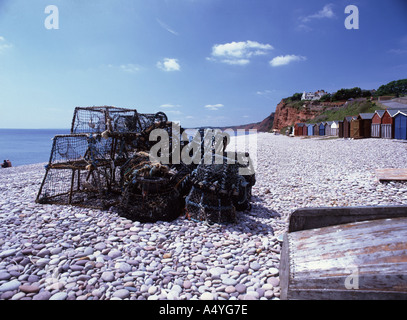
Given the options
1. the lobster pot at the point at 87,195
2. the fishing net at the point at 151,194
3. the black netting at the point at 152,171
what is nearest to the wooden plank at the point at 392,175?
the black netting at the point at 152,171

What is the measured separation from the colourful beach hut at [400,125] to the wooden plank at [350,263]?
85.3 ft

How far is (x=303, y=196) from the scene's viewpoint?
22.9ft

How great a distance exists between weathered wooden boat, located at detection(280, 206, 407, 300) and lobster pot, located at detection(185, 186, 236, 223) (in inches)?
61.4

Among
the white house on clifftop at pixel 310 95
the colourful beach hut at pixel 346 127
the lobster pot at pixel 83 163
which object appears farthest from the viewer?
the white house on clifftop at pixel 310 95

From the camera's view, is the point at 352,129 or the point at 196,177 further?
the point at 352,129

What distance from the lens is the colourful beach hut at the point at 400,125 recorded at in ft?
75.2

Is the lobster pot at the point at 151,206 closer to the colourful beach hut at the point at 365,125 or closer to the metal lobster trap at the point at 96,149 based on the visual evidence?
the metal lobster trap at the point at 96,149

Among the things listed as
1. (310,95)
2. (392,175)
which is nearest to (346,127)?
(392,175)

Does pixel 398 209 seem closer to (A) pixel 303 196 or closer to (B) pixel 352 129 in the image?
(A) pixel 303 196

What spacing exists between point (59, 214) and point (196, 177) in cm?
279

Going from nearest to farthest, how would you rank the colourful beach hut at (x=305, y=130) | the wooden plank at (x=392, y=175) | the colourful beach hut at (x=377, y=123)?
1. the wooden plank at (x=392, y=175)
2. the colourful beach hut at (x=377, y=123)
3. the colourful beach hut at (x=305, y=130)

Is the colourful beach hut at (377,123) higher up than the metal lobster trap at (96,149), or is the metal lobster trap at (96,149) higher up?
the colourful beach hut at (377,123)

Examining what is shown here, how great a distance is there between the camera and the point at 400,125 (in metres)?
23.4

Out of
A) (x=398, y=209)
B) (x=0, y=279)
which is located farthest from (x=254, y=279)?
(x=0, y=279)
